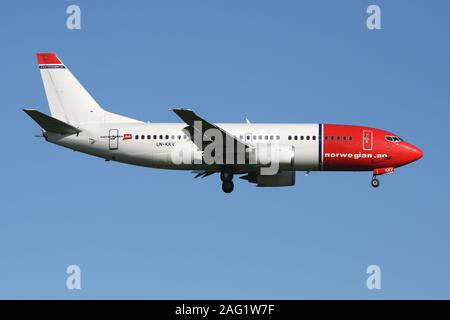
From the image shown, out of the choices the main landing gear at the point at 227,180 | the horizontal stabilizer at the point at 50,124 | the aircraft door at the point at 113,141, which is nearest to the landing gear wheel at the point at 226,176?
the main landing gear at the point at 227,180

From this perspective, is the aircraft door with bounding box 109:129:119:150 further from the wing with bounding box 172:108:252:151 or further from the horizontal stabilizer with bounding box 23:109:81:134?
the wing with bounding box 172:108:252:151

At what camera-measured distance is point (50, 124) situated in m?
55.8

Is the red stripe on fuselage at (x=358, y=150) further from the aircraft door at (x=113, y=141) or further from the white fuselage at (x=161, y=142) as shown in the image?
the aircraft door at (x=113, y=141)

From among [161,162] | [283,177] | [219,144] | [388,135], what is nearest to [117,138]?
[161,162]

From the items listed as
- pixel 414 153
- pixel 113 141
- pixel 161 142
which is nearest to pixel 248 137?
pixel 161 142

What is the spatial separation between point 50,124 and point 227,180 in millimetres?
11791

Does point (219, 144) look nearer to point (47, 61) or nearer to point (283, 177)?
point (283, 177)

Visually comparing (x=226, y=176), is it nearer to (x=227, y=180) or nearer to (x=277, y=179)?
(x=227, y=180)

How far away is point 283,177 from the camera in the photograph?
58.4 meters

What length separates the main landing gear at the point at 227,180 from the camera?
56.9 m

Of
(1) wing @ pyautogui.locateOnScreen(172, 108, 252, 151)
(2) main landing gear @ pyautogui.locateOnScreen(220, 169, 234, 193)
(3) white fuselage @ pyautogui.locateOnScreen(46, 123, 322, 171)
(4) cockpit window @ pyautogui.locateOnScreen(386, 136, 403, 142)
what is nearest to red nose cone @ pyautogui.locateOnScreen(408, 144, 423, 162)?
(4) cockpit window @ pyautogui.locateOnScreen(386, 136, 403, 142)

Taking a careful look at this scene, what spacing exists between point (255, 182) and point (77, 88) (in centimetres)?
1357

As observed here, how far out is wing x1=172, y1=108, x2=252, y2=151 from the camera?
53.2 metres

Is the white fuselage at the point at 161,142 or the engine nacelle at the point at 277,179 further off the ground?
the white fuselage at the point at 161,142
